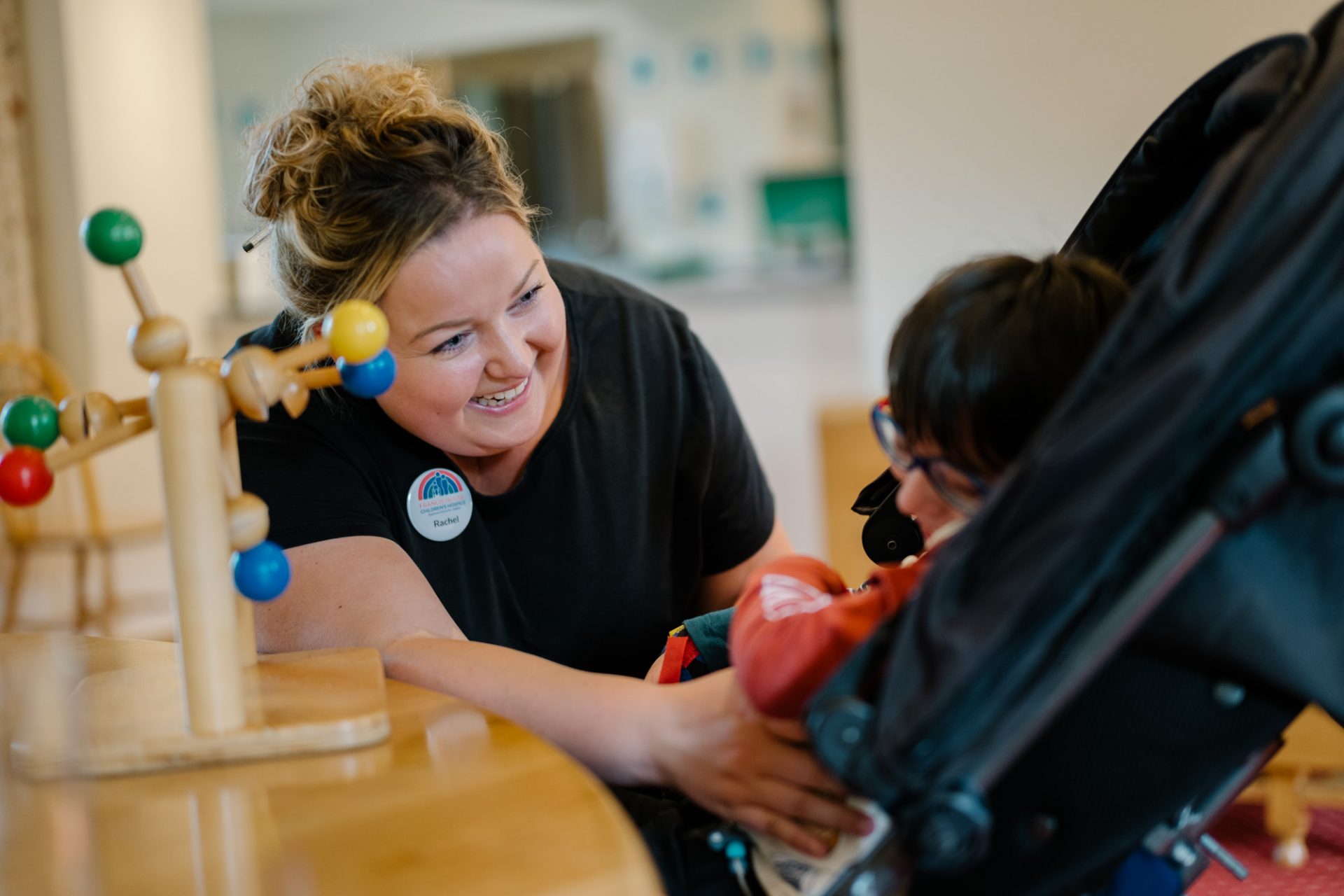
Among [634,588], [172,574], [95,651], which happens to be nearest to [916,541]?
[634,588]

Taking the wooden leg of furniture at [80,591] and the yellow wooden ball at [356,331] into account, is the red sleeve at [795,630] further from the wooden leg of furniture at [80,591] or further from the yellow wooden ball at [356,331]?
the wooden leg of furniture at [80,591]

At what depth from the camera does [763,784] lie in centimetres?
89

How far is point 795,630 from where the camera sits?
88 centimetres

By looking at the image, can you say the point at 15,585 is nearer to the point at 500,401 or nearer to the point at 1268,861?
the point at 500,401

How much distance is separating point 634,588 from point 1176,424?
3.08ft

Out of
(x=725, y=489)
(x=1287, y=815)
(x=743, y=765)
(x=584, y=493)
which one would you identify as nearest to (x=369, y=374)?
(x=743, y=765)

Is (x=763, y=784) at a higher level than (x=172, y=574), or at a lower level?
lower

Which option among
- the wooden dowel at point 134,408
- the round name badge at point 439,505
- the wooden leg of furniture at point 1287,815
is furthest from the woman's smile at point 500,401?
the wooden leg of furniture at point 1287,815

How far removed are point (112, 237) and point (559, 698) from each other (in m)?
0.47

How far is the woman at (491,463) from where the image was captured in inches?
41.5

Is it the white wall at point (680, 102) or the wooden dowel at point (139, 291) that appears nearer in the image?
the wooden dowel at point (139, 291)

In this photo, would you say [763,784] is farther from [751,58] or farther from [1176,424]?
[751,58]

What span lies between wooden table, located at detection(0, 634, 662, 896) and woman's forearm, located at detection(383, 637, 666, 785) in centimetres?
11

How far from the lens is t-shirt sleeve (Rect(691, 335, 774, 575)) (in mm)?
1685
